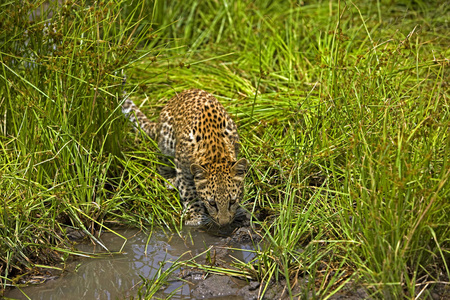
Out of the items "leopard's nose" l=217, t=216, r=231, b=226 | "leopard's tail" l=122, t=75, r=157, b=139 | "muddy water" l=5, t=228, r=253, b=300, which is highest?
"leopard's tail" l=122, t=75, r=157, b=139

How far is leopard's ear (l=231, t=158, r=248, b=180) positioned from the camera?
6219 millimetres

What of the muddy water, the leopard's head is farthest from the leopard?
the muddy water

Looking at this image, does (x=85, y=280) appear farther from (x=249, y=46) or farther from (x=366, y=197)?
(x=249, y=46)

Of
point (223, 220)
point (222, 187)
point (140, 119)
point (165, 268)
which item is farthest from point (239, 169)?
point (140, 119)

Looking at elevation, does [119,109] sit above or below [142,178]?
above

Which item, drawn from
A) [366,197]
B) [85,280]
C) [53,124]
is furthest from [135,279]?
[366,197]

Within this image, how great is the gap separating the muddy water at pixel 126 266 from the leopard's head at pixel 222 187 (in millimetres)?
322

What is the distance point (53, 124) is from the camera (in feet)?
21.1

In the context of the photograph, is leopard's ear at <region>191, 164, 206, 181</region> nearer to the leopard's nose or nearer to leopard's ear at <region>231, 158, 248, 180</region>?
leopard's ear at <region>231, 158, 248, 180</region>

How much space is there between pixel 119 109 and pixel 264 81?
231 centimetres

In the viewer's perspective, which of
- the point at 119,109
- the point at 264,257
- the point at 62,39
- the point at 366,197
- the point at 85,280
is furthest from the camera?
the point at 119,109

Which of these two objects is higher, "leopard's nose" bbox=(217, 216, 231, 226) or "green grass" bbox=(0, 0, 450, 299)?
"green grass" bbox=(0, 0, 450, 299)

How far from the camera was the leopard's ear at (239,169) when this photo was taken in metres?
6.22

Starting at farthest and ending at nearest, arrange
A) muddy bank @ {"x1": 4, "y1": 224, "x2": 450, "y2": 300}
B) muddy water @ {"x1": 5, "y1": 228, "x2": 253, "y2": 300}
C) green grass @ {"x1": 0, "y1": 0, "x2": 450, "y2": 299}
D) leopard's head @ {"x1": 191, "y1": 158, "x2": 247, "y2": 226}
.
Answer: leopard's head @ {"x1": 191, "y1": 158, "x2": 247, "y2": 226} → muddy water @ {"x1": 5, "y1": 228, "x2": 253, "y2": 300} → muddy bank @ {"x1": 4, "y1": 224, "x2": 450, "y2": 300} → green grass @ {"x1": 0, "y1": 0, "x2": 450, "y2": 299}
